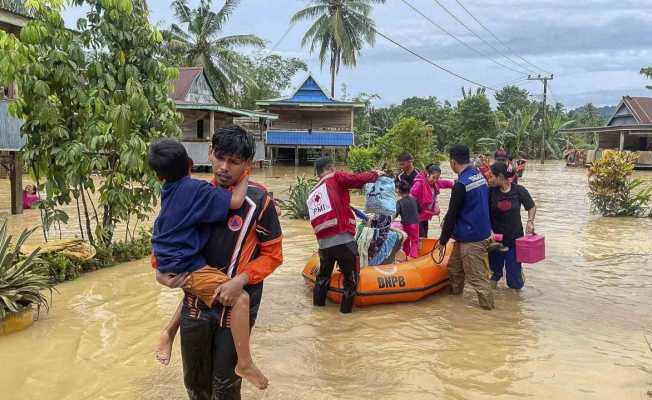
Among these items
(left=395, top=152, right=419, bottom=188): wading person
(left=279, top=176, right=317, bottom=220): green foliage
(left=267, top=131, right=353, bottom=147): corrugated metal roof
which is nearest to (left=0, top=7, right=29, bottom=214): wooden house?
(left=279, top=176, right=317, bottom=220): green foliage

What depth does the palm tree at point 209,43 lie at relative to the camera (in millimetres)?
34344

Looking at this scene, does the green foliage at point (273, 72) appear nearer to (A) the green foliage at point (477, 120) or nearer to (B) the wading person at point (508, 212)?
(A) the green foliage at point (477, 120)

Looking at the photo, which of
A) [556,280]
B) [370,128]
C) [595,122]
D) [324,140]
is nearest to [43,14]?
[556,280]

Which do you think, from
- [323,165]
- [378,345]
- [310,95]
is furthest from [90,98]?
[310,95]

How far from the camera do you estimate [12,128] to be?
1220 centimetres

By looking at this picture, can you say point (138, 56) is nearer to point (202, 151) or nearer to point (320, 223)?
point (320, 223)

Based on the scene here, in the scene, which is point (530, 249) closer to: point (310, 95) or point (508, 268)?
point (508, 268)

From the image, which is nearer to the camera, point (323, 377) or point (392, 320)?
point (323, 377)

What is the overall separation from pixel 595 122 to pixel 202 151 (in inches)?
2136

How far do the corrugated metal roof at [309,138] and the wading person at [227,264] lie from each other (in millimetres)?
29836

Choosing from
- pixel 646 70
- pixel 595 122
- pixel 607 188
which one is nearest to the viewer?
pixel 607 188

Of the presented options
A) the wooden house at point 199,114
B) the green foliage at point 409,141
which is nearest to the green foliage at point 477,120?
the wooden house at point 199,114

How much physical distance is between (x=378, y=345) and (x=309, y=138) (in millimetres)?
28418

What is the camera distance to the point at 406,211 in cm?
697
